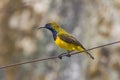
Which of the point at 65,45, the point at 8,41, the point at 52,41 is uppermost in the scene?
the point at 65,45

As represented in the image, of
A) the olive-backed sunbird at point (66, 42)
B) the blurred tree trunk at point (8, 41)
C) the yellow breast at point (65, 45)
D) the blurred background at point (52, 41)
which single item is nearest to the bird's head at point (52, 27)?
the olive-backed sunbird at point (66, 42)

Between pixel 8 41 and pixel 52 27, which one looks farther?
pixel 8 41

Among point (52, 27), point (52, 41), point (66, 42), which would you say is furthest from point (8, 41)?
point (66, 42)

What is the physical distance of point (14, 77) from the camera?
11.8 m

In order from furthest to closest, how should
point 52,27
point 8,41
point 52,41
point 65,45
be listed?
point 8,41
point 52,41
point 52,27
point 65,45

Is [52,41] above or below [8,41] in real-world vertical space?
above

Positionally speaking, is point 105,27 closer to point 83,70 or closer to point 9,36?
point 83,70

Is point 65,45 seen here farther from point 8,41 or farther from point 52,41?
point 8,41

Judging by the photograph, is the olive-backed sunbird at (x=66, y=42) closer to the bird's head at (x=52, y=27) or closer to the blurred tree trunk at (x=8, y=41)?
the bird's head at (x=52, y=27)

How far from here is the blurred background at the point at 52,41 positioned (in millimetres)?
11500

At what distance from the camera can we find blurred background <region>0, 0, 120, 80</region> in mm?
11500

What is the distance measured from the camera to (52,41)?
38.8ft

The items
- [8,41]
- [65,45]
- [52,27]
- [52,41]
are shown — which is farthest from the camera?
[8,41]

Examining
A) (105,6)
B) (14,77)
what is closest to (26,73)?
(14,77)
